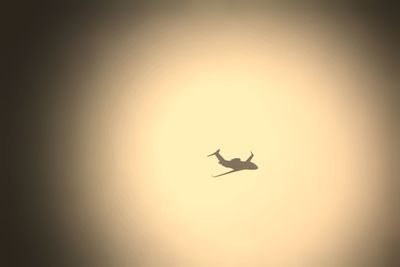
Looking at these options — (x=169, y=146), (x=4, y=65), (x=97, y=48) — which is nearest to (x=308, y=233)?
(x=169, y=146)

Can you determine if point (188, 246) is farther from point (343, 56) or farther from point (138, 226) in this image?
point (343, 56)

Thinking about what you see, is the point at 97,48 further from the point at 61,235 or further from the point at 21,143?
the point at 61,235

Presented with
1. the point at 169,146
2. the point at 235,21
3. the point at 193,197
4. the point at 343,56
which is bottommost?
the point at 193,197

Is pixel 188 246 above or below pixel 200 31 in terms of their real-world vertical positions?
below

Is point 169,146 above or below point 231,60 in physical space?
below

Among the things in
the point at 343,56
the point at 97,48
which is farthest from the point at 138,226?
the point at 343,56

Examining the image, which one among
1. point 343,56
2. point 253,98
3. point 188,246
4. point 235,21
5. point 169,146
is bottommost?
point 188,246

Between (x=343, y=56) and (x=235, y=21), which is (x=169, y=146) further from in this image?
(x=343, y=56)
